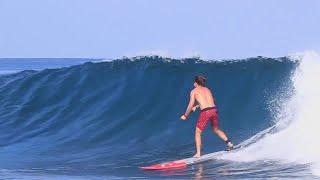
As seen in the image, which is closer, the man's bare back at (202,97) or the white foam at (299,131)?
the white foam at (299,131)

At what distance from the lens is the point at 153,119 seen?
13.0 m

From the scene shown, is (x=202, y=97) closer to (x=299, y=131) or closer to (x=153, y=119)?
(x=299, y=131)

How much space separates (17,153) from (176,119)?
10.4 feet

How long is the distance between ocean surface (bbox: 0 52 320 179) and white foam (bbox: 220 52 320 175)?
0.02 m

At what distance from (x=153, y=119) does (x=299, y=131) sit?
3776 mm

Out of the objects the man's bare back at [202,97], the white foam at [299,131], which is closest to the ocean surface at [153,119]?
the white foam at [299,131]

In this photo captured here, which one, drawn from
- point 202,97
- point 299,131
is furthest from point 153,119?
point 299,131

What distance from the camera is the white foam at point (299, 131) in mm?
9125

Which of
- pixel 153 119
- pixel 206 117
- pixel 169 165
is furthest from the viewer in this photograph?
pixel 153 119

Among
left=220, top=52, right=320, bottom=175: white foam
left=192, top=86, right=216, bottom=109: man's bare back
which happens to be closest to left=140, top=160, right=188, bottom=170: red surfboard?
left=220, top=52, right=320, bottom=175: white foam

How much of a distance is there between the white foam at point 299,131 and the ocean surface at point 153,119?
2cm

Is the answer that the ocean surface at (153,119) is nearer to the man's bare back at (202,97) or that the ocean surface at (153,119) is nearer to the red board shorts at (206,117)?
the red board shorts at (206,117)

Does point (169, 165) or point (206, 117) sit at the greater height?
point (206, 117)

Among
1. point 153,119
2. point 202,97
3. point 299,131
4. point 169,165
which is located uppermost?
point 153,119
